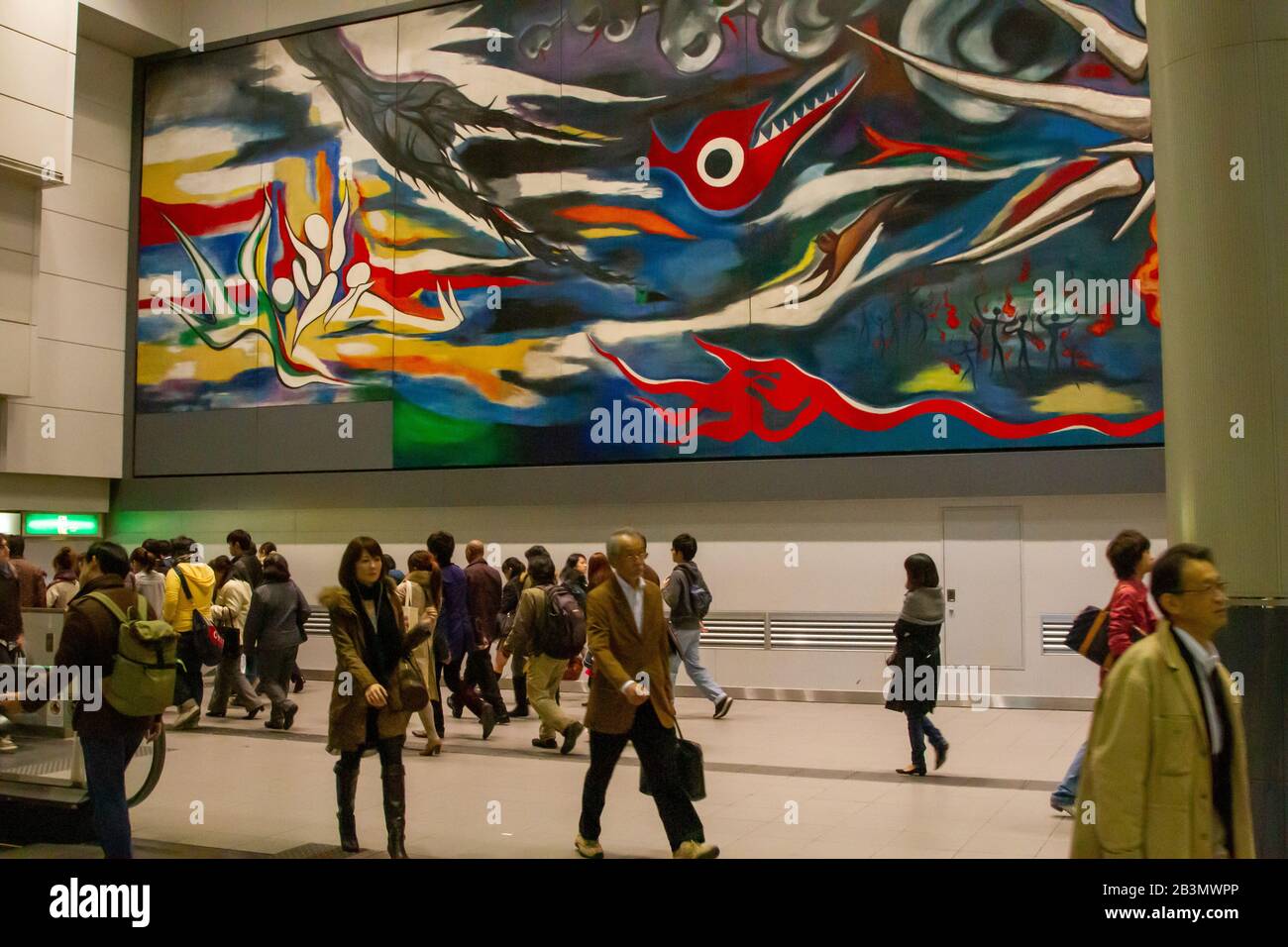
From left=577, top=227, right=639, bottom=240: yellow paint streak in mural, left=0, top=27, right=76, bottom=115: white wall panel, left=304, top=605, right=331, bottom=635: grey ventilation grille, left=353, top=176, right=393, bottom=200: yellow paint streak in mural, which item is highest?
left=0, top=27, right=76, bottom=115: white wall panel

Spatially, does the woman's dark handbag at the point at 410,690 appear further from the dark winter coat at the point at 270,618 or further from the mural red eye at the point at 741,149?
the mural red eye at the point at 741,149

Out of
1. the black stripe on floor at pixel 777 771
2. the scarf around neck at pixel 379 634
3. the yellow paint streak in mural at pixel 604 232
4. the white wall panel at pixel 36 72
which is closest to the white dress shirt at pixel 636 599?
the scarf around neck at pixel 379 634

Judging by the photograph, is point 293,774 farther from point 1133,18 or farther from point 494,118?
point 1133,18

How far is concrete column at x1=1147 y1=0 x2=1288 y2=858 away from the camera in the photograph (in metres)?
5.36

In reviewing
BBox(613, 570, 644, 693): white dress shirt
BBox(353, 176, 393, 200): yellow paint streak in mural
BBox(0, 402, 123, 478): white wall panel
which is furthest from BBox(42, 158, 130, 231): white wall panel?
BBox(613, 570, 644, 693): white dress shirt

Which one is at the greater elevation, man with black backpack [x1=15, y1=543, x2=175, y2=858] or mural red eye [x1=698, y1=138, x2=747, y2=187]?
mural red eye [x1=698, y1=138, x2=747, y2=187]

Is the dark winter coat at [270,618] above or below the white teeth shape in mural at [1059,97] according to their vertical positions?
below

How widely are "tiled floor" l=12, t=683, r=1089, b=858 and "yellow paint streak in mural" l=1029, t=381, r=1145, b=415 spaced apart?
3.43 metres

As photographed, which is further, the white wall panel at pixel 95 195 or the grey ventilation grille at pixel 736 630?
the white wall panel at pixel 95 195

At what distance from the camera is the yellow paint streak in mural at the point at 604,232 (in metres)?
14.9

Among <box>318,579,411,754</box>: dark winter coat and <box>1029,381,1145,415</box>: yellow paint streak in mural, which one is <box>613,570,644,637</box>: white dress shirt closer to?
<box>318,579,411,754</box>: dark winter coat

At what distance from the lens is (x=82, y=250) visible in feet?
58.1

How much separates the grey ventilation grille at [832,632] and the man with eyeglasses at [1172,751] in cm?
1010

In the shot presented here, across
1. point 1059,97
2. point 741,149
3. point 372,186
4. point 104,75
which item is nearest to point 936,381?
point 1059,97
